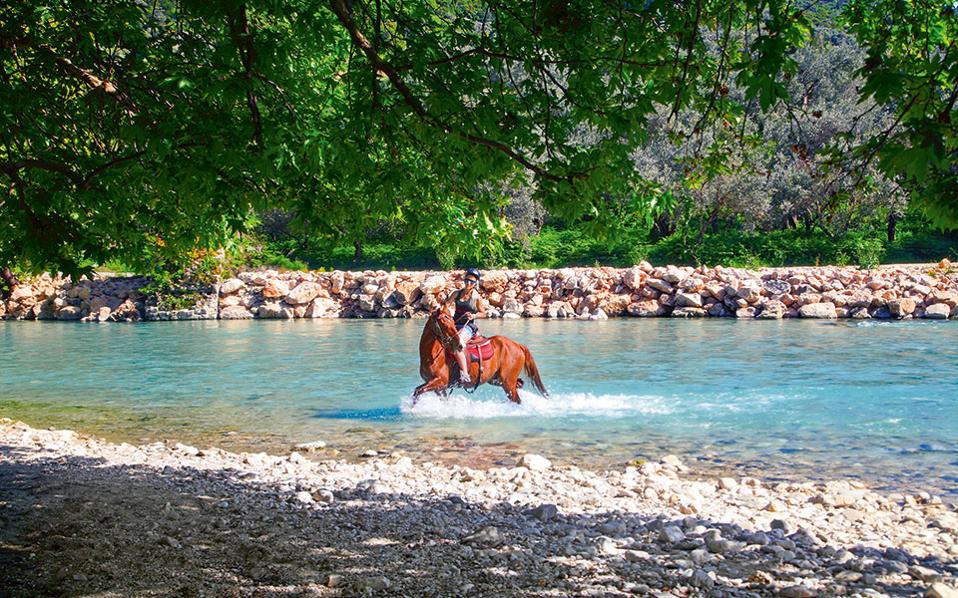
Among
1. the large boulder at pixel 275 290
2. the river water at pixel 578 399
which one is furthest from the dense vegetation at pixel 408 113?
the large boulder at pixel 275 290

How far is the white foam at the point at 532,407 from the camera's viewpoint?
13.3 meters

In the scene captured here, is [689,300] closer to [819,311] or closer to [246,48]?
[819,311]

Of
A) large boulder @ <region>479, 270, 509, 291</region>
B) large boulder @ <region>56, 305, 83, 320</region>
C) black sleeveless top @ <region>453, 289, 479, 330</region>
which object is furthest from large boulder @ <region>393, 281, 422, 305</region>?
black sleeveless top @ <region>453, 289, 479, 330</region>

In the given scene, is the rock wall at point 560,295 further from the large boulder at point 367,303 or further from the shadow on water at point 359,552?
the shadow on water at point 359,552

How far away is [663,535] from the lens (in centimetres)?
612

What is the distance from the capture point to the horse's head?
12664 millimetres

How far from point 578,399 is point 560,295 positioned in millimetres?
18450

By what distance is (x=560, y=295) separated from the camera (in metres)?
32.6

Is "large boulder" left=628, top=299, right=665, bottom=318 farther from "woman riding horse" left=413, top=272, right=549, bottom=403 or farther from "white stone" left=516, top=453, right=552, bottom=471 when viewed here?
"white stone" left=516, top=453, right=552, bottom=471

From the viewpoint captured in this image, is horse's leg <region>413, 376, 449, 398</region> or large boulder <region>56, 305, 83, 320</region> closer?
horse's leg <region>413, 376, 449, 398</region>

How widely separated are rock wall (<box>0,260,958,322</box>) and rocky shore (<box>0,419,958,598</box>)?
20956 millimetres

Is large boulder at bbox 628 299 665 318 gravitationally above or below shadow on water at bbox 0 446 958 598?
above

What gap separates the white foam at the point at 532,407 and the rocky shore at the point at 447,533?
13.1 ft

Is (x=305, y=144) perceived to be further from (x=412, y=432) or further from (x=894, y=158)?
(x=412, y=432)
